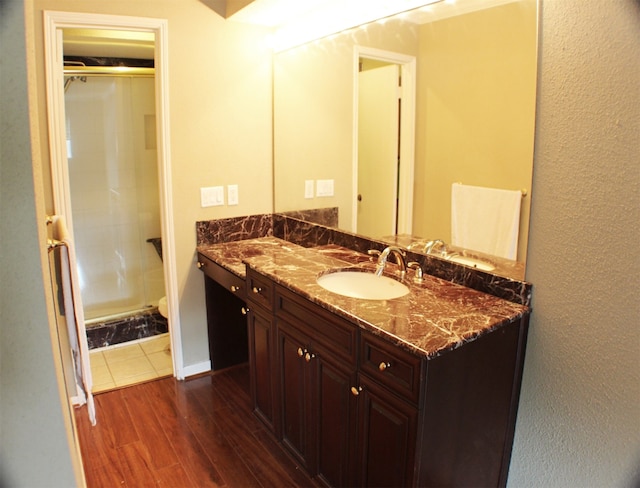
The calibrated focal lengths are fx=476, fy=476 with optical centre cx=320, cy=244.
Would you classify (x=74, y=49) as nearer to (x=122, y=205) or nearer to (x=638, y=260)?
(x=122, y=205)

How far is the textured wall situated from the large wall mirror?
0.11m

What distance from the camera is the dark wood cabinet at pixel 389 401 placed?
146 centimetres

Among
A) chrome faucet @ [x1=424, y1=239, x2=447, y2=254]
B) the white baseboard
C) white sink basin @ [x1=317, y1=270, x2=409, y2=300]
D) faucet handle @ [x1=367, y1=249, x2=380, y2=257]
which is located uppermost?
chrome faucet @ [x1=424, y1=239, x2=447, y2=254]

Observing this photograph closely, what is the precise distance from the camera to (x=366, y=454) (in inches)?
66.6

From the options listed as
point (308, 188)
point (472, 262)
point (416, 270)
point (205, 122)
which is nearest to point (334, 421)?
point (416, 270)

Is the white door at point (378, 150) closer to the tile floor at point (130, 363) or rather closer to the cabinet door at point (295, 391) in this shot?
the cabinet door at point (295, 391)

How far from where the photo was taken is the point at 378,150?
2.54 metres

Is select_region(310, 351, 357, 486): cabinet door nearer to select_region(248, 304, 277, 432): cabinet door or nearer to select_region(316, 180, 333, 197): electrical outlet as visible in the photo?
select_region(248, 304, 277, 432): cabinet door

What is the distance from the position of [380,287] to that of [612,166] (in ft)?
3.46

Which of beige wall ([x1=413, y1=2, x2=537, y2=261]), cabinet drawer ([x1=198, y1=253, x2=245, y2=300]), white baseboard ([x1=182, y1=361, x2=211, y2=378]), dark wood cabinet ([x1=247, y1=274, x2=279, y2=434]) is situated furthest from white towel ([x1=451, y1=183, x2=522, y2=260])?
white baseboard ([x1=182, y1=361, x2=211, y2=378])

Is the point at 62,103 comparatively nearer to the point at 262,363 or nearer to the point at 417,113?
the point at 262,363

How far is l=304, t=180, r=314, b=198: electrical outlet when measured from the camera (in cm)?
299

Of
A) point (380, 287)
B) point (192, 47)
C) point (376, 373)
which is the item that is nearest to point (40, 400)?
point (376, 373)

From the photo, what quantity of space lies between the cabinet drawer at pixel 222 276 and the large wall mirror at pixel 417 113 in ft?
2.08
